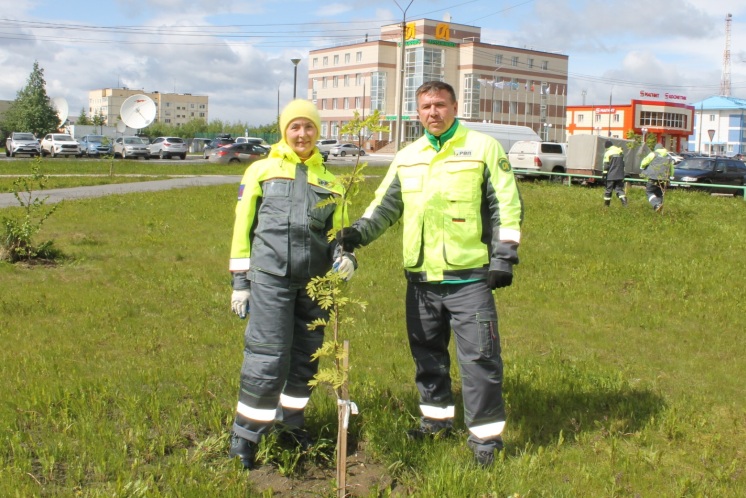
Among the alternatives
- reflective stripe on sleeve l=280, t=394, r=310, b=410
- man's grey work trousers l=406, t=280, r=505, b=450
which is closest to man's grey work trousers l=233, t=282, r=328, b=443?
reflective stripe on sleeve l=280, t=394, r=310, b=410

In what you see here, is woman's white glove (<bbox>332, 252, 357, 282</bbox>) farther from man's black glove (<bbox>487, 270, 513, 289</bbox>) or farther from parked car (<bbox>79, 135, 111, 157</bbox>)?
parked car (<bbox>79, 135, 111, 157</bbox>)

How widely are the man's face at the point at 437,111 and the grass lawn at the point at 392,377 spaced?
1.61 metres

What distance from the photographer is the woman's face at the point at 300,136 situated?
4.02 m

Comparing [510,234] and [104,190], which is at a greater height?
[510,234]

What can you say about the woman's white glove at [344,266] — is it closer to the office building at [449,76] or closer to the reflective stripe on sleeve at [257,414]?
the reflective stripe on sleeve at [257,414]

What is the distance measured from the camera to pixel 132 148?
48312mm

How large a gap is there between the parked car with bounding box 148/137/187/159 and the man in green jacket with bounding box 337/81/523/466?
1885 inches

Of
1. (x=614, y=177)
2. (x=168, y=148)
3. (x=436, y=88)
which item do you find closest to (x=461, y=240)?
(x=436, y=88)

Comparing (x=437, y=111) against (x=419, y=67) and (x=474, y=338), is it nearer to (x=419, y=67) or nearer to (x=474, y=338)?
(x=474, y=338)

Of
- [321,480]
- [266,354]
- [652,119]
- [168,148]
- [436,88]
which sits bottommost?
[321,480]

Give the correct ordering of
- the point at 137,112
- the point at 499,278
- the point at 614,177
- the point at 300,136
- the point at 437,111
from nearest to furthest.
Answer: the point at 499,278 < the point at 300,136 < the point at 437,111 < the point at 614,177 < the point at 137,112

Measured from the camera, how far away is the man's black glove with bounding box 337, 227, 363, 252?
3.99m

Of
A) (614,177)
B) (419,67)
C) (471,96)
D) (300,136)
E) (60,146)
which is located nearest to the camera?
(300,136)

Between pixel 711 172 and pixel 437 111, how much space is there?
30423mm
